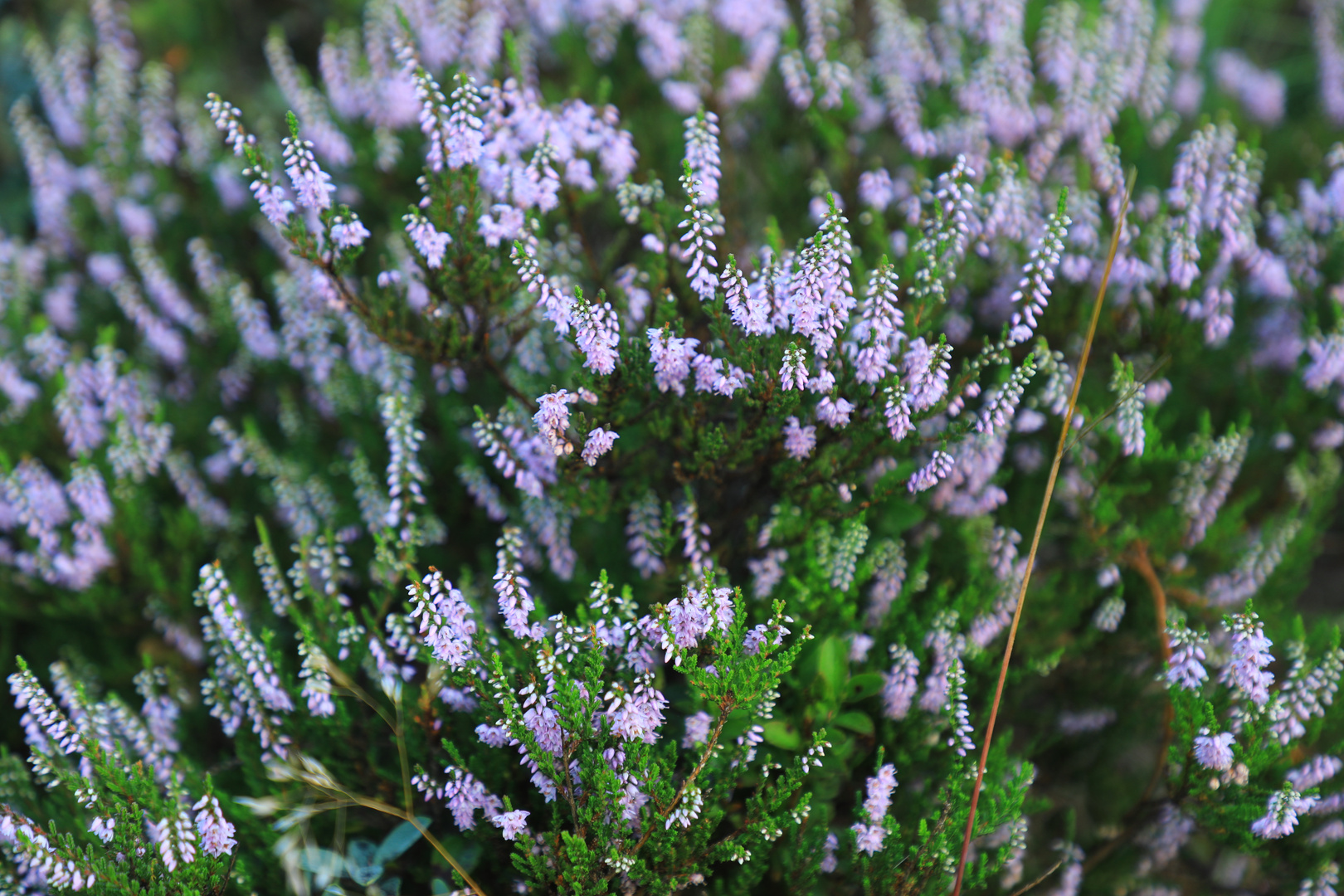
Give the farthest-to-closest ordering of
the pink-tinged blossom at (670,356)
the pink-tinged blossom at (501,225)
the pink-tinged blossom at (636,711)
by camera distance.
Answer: the pink-tinged blossom at (501,225) < the pink-tinged blossom at (670,356) < the pink-tinged blossom at (636,711)

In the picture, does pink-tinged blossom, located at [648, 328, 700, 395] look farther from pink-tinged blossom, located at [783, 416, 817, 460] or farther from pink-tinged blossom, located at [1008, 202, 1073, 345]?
pink-tinged blossom, located at [1008, 202, 1073, 345]

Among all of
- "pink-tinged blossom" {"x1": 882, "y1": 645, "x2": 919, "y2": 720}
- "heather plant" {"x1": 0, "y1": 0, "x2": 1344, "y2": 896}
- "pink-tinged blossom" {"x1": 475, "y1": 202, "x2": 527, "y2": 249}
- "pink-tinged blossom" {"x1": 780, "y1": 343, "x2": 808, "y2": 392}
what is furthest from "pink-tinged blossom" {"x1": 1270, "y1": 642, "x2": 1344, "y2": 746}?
"pink-tinged blossom" {"x1": 475, "y1": 202, "x2": 527, "y2": 249}

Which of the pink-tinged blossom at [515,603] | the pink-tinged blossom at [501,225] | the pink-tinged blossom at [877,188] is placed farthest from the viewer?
the pink-tinged blossom at [877,188]

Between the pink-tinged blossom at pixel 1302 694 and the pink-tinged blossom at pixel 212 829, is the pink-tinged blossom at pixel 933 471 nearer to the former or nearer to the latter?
the pink-tinged blossom at pixel 1302 694

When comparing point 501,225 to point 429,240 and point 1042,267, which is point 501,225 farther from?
point 1042,267

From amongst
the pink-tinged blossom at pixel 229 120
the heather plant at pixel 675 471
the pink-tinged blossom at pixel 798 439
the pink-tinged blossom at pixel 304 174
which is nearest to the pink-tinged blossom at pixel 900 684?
the heather plant at pixel 675 471

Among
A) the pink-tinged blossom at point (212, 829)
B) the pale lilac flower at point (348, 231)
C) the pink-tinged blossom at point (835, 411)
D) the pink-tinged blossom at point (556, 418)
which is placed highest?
the pale lilac flower at point (348, 231)
